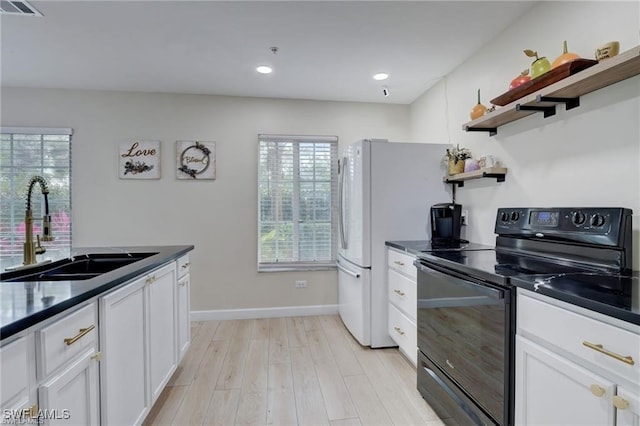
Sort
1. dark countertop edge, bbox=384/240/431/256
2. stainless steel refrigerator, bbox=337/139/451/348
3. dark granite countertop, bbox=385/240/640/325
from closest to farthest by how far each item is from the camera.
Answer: dark granite countertop, bbox=385/240/640/325 < dark countertop edge, bbox=384/240/431/256 < stainless steel refrigerator, bbox=337/139/451/348

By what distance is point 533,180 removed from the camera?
2.02 m

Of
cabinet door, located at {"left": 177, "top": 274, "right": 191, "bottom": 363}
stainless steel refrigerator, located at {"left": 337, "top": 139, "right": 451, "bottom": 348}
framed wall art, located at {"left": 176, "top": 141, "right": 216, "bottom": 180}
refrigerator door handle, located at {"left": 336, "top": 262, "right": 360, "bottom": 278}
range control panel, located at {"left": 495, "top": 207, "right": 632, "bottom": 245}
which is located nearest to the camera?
range control panel, located at {"left": 495, "top": 207, "right": 632, "bottom": 245}

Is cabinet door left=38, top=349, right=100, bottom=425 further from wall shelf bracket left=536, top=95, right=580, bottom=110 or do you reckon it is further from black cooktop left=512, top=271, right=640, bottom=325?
wall shelf bracket left=536, top=95, right=580, bottom=110

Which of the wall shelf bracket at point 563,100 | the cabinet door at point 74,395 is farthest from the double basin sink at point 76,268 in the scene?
the wall shelf bracket at point 563,100

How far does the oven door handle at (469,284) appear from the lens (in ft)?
4.42

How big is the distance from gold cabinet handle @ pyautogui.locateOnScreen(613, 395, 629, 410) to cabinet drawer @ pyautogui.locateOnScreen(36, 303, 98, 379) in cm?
170

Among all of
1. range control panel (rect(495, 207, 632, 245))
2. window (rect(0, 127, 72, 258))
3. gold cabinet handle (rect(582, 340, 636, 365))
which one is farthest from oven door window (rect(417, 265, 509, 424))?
window (rect(0, 127, 72, 258))

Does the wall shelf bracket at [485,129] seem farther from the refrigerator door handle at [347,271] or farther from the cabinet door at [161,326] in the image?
the cabinet door at [161,326]

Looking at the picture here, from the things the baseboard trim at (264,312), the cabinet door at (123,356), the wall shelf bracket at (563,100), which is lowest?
the baseboard trim at (264,312)

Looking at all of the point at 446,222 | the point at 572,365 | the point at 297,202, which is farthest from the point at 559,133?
the point at 297,202

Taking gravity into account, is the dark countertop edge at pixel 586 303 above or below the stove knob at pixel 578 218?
below

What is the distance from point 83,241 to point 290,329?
8.06ft

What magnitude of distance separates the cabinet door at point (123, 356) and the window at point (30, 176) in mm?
2459

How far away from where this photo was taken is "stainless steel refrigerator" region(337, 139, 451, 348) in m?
2.72
